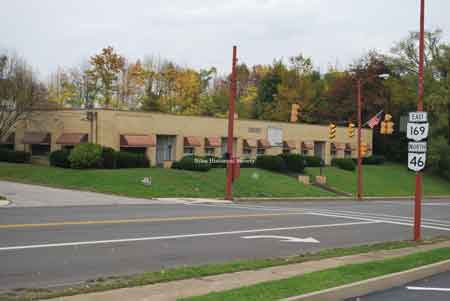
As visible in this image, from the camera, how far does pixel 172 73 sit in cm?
6975

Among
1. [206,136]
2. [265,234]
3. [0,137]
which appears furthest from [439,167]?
[265,234]

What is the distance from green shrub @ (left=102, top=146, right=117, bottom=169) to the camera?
3906cm

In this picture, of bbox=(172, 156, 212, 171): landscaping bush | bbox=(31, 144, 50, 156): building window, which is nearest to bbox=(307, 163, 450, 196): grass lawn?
bbox=(172, 156, 212, 171): landscaping bush

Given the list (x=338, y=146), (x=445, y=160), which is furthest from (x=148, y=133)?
(x=445, y=160)

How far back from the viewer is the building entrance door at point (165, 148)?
46.4 metres

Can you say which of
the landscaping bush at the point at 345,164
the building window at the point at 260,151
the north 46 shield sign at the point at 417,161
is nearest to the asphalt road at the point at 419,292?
the north 46 shield sign at the point at 417,161

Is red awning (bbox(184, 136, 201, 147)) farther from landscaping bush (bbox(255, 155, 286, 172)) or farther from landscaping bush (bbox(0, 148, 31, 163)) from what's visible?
landscaping bush (bbox(0, 148, 31, 163))

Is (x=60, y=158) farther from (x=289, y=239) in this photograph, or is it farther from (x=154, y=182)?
(x=289, y=239)

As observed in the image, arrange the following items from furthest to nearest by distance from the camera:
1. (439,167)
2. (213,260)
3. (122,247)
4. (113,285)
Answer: (439,167) < (122,247) < (213,260) < (113,285)

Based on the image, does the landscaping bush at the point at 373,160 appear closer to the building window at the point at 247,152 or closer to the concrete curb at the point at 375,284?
the building window at the point at 247,152

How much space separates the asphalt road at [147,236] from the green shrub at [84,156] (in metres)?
14.7

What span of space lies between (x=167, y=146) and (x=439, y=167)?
35.8 meters

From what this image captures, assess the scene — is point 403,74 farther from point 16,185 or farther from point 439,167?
point 16,185

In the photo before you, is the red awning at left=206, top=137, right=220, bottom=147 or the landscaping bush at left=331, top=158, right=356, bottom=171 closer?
the red awning at left=206, top=137, right=220, bottom=147
